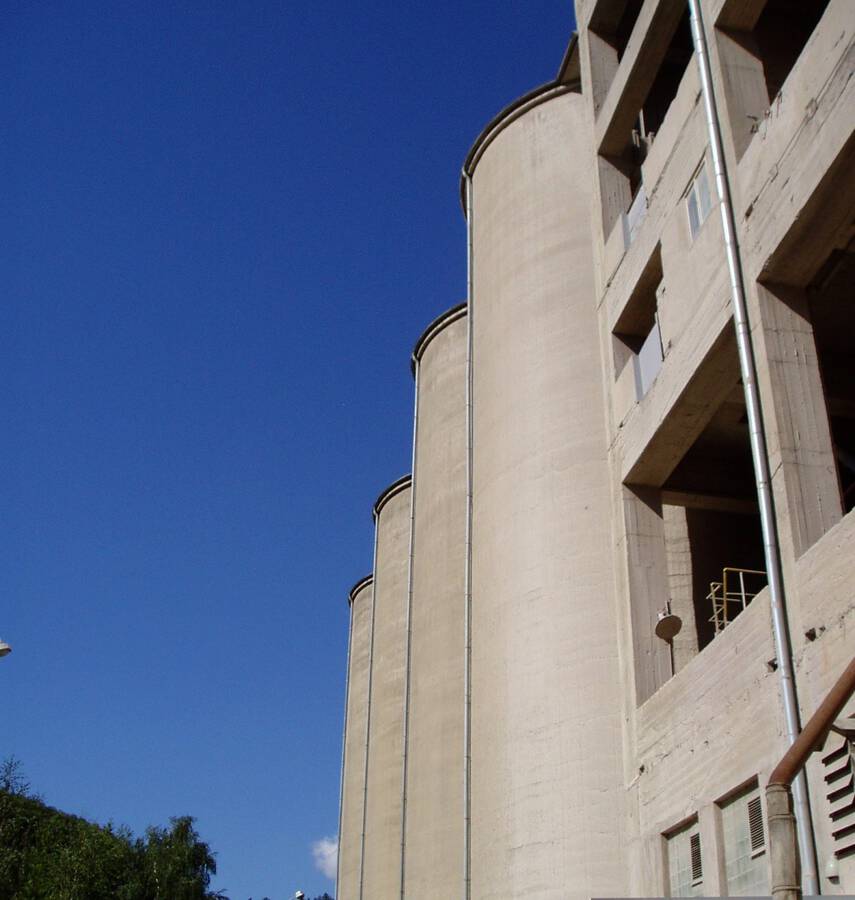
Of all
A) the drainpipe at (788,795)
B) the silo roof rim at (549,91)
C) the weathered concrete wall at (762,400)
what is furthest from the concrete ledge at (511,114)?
the drainpipe at (788,795)

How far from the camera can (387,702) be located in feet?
118

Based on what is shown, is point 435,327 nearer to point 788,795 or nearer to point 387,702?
point 387,702

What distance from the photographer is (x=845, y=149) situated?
12.8 m

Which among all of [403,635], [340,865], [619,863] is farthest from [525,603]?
[340,865]

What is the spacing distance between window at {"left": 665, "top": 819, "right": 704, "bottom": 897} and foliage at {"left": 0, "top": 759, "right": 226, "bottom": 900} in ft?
98.0

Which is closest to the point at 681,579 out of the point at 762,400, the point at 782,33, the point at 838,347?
the point at 838,347

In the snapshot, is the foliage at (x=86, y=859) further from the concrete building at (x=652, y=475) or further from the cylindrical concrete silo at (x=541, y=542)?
the cylindrical concrete silo at (x=541, y=542)

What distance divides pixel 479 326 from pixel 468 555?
516cm

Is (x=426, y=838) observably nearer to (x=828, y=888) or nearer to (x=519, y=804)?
(x=519, y=804)

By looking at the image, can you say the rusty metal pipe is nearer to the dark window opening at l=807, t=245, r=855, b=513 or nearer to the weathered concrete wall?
the weathered concrete wall

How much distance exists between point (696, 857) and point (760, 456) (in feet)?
16.5

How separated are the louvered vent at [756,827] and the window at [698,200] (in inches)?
312

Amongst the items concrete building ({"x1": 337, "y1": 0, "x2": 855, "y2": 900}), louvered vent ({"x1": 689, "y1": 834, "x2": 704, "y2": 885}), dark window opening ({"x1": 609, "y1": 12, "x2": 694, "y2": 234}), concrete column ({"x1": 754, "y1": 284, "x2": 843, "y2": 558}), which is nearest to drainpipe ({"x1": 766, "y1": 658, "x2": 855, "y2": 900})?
concrete building ({"x1": 337, "y1": 0, "x2": 855, "y2": 900})

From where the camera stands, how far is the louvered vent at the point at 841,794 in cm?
1064
